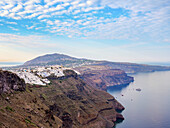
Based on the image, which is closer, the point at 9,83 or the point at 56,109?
the point at 9,83

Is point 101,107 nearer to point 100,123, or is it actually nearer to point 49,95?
point 100,123

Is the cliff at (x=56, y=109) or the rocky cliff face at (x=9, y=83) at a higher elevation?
the rocky cliff face at (x=9, y=83)

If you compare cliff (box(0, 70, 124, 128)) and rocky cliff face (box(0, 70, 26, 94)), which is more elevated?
rocky cliff face (box(0, 70, 26, 94))

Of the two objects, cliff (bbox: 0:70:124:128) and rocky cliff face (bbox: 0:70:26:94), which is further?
rocky cliff face (bbox: 0:70:26:94)

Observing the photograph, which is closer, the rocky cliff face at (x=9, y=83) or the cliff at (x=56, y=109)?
the cliff at (x=56, y=109)

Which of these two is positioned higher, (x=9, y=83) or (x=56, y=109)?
(x=9, y=83)
